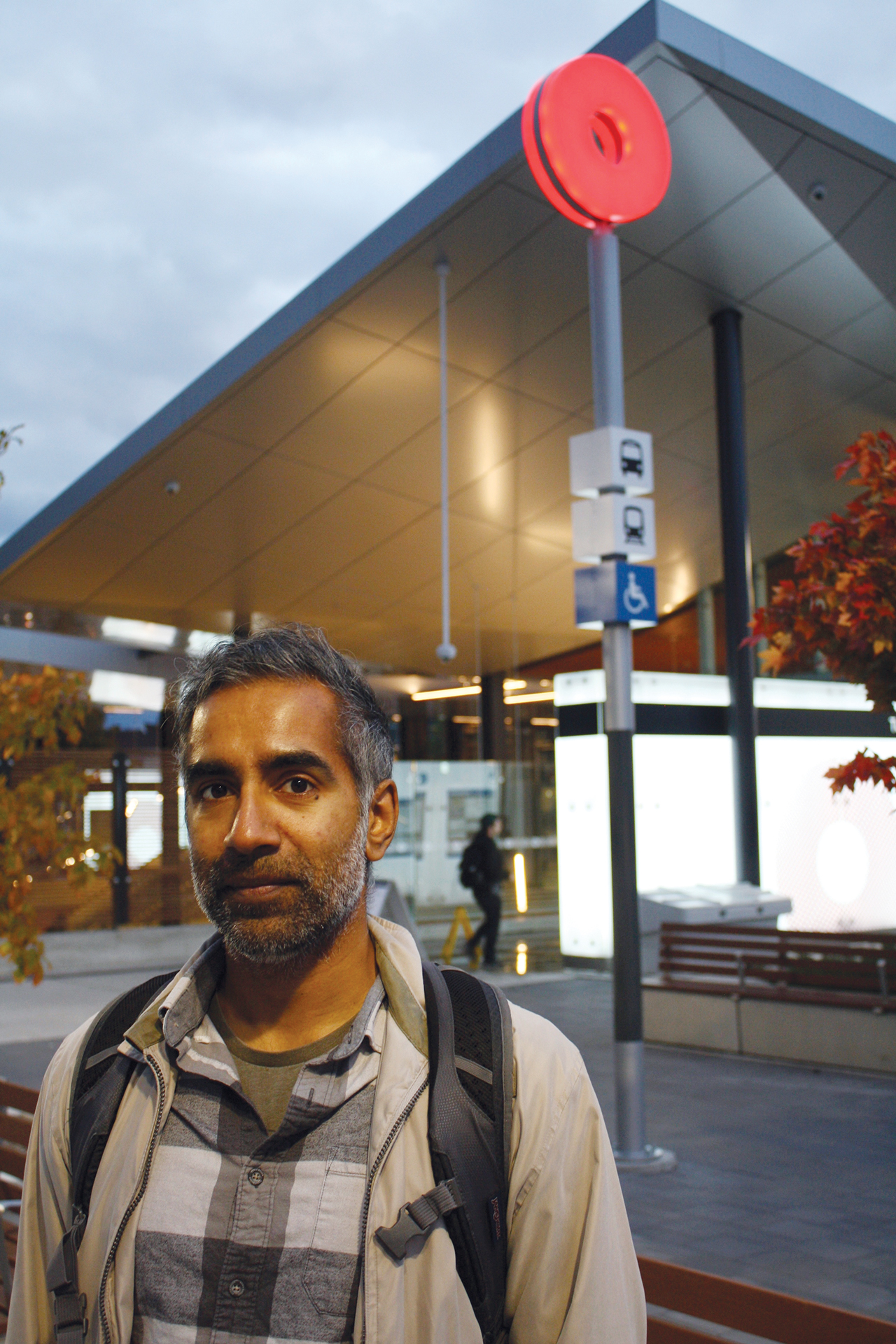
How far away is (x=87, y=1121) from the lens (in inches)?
67.0

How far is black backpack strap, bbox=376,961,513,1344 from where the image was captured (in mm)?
1532

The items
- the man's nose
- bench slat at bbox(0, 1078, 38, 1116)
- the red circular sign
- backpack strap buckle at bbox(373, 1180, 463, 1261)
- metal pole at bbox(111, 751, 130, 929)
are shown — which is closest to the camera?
backpack strap buckle at bbox(373, 1180, 463, 1261)

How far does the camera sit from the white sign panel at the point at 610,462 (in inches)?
258

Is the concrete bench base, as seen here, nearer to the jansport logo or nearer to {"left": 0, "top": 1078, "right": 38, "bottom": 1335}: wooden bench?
{"left": 0, "top": 1078, "right": 38, "bottom": 1335}: wooden bench

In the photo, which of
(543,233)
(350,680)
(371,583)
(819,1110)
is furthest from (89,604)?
(350,680)

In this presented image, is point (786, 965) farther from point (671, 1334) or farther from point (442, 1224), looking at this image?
point (442, 1224)

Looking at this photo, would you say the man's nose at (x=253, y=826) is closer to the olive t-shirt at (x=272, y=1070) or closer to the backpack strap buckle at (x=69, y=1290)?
the olive t-shirt at (x=272, y=1070)

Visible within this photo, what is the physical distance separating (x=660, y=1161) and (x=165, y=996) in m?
5.24

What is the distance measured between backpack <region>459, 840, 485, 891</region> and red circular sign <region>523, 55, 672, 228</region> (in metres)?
9.27

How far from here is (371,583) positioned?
59.1 feet

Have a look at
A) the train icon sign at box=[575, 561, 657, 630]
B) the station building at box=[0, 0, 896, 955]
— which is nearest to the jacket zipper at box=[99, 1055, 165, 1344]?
the train icon sign at box=[575, 561, 657, 630]

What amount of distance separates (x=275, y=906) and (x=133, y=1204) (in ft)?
1.44

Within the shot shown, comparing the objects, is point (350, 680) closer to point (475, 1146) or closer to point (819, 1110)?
point (475, 1146)

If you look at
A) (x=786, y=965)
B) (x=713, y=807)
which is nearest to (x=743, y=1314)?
(x=786, y=965)
